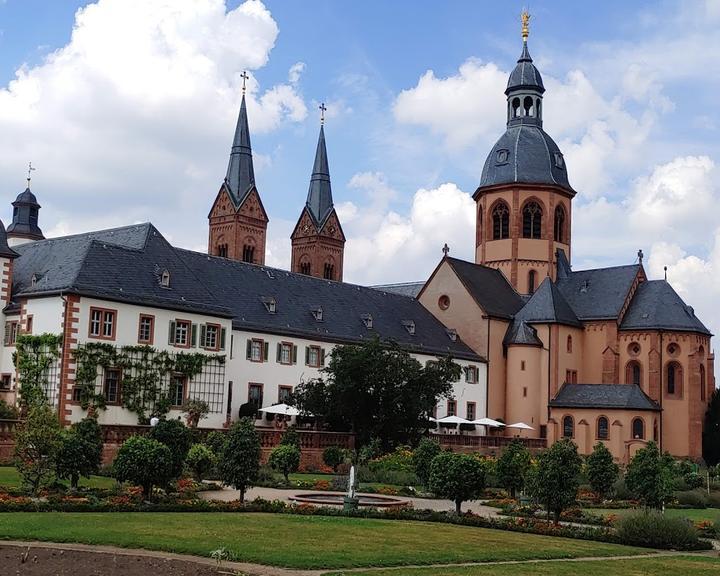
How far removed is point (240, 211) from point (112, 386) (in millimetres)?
61182

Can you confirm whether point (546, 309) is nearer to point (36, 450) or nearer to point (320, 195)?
point (320, 195)

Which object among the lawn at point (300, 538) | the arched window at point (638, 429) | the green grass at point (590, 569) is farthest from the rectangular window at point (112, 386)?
the arched window at point (638, 429)

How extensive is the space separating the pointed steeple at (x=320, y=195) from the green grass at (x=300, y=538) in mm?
95743

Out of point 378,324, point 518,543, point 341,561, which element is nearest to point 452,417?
point 378,324

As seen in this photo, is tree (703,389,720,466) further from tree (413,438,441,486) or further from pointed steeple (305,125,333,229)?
pointed steeple (305,125,333,229)

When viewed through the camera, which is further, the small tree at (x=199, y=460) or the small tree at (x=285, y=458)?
the small tree at (x=285, y=458)

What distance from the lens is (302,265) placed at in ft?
408

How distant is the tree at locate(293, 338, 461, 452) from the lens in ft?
182

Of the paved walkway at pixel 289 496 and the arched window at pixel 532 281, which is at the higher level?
the arched window at pixel 532 281

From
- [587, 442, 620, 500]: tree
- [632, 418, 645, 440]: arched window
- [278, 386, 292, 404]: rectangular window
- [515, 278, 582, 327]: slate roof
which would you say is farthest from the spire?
[587, 442, 620, 500]: tree

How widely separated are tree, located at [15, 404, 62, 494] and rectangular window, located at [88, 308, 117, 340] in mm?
22306

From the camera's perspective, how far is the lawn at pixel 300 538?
20500 millimetres

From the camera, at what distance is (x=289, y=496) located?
33812mm

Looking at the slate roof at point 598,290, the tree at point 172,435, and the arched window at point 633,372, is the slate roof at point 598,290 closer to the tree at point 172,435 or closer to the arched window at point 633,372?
the arched window at point 633,372
